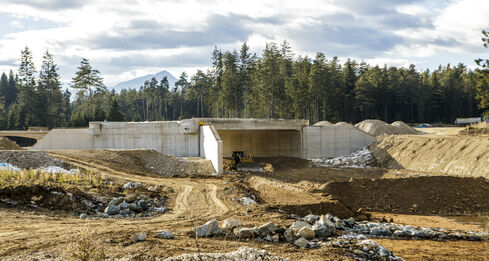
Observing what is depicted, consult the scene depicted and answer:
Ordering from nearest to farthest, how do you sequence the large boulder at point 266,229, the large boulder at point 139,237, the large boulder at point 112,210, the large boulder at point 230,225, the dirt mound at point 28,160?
the large boulder at point 139,237 → the large boulder at point 266,229 → the large boulder at point 230,225 → the large boulder at point 112,210 → the dirt mound at point 28,160

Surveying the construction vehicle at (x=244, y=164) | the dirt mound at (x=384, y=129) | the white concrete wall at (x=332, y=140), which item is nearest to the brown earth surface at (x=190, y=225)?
the construction vehicle at (x=244, y=164)

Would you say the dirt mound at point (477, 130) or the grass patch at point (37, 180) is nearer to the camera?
the grass patch at point (37, 180)

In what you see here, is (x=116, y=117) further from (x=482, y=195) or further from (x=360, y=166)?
(x=482, y=195)

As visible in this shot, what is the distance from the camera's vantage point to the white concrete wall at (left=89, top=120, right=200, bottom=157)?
35.0m

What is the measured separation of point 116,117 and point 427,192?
180 feet

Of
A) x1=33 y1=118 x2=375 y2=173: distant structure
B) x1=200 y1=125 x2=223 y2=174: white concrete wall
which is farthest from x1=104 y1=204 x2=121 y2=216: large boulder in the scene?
x1=33 y1=118 x2=375 y2=173: distant structure

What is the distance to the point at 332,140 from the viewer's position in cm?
3897

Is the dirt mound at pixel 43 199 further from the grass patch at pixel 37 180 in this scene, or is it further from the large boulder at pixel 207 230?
the large boulder at pixel 207 230

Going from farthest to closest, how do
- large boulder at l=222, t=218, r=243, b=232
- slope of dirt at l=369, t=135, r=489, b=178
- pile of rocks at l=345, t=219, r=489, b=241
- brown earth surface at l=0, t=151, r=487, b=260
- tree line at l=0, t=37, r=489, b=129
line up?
tree line at l=0, t=37, r=489, b=129 < slope of dirt at l=369, t=135, r=489, b=178 < pile of rocks at l=345, t=219, r=489, b=241 < large boulder at l=222, t=218, r=243, b=232 < brown earth surface at l=0, t=151, r=487, b=260

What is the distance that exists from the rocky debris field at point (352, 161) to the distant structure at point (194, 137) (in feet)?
4.12

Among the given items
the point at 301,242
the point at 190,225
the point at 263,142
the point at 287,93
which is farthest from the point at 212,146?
the point at 287,93

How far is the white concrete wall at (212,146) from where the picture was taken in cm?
2709

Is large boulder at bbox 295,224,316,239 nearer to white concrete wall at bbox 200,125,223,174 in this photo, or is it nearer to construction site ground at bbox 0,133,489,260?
construction site ground at bbox 0,133,489,260

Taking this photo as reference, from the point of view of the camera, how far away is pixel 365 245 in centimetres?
973
